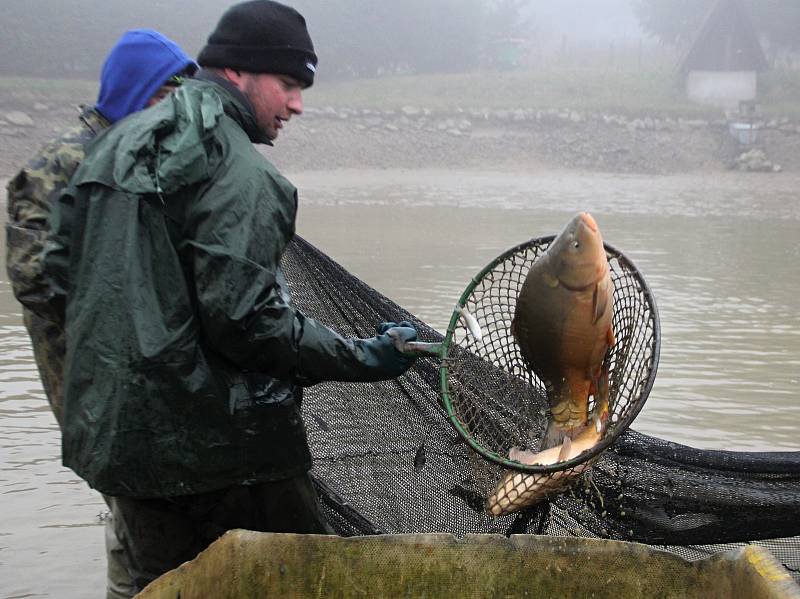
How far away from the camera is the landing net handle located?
297cm

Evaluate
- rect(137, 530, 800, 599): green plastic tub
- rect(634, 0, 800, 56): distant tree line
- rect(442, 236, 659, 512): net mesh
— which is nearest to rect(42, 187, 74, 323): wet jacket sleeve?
rect(137, 530, 800, 599): green plastic tub

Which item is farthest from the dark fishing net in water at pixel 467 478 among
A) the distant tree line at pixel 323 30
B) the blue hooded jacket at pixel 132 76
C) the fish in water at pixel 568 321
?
the distant tree line at pixel 323 30

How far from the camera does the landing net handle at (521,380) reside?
297 cm

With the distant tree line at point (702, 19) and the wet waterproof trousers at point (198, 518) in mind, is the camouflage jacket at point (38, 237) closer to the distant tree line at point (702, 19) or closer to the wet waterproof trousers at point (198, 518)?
the wet waterproof trousers at point (198, 518)

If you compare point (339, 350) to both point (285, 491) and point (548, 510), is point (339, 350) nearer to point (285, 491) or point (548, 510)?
point (285, 491)

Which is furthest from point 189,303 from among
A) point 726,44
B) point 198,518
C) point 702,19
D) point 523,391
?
point 702,19

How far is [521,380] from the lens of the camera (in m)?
3.53

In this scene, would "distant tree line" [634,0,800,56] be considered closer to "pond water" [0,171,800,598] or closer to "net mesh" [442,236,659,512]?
"pond water" [0,171,800,598]

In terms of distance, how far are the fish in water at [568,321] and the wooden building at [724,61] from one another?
3838cm

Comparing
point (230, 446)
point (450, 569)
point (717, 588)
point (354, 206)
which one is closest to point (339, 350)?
point (230, 446)

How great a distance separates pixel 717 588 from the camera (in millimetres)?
2760

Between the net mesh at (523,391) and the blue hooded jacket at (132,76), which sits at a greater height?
the blue hooded jacket at (132,76)

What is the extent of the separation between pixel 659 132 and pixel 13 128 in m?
20.1

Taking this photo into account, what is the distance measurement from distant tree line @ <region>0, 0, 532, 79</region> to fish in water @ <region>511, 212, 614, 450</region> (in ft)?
118
